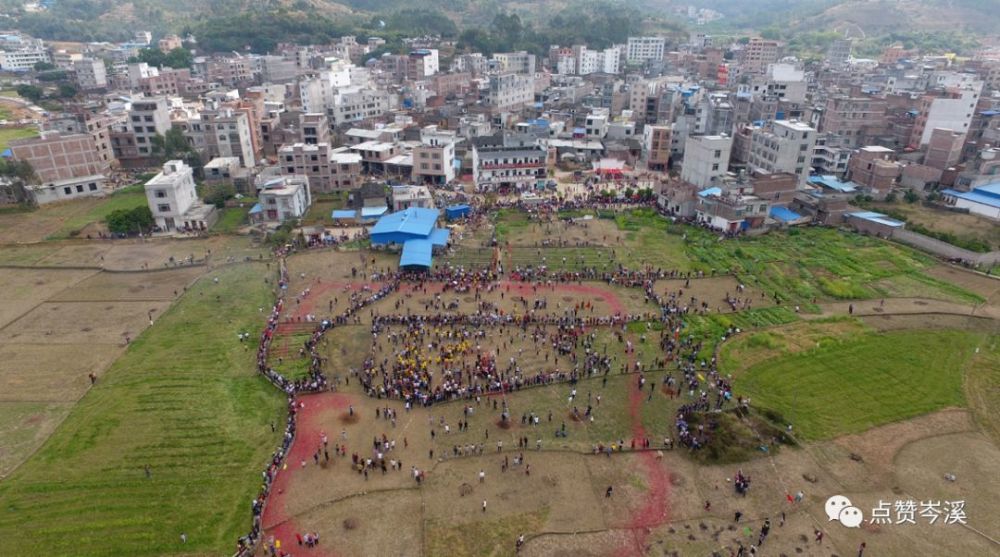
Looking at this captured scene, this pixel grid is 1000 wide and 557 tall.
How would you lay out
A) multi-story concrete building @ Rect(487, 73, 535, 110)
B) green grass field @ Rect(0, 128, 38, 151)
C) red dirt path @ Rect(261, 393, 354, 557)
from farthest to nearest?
multi-story concrete building @ Rect(487, 73, 535, 110) → green grass field @ Rect(0, 128, 38, 151) → red dirt path @ Rect(261, 393, 354, 557)

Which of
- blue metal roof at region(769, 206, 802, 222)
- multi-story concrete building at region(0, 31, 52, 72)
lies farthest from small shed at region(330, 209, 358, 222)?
multi-story concrete building at region(0, 31, 52, 72)

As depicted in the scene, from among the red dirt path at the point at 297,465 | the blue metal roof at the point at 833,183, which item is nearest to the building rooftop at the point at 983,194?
the blue metal roof at the point at 833,183

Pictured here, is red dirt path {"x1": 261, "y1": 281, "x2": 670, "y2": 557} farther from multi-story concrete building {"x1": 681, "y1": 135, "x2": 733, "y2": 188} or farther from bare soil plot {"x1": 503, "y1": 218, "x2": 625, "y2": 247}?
multi-story concrete building {"x1": 681, "y1": 135, "x2": 733, "y2": 188}

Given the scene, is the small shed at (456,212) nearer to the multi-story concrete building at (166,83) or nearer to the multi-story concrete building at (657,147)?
the multi-story concrete building at (657,147)

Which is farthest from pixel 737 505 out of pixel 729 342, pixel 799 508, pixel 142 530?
pixel 142 530

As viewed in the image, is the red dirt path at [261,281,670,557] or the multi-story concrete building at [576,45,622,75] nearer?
the red dirt path at [261,281,670,557]

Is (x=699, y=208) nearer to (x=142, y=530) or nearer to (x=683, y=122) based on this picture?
(x=683, y=122)

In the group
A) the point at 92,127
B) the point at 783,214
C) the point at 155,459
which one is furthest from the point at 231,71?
the point at 155,459
